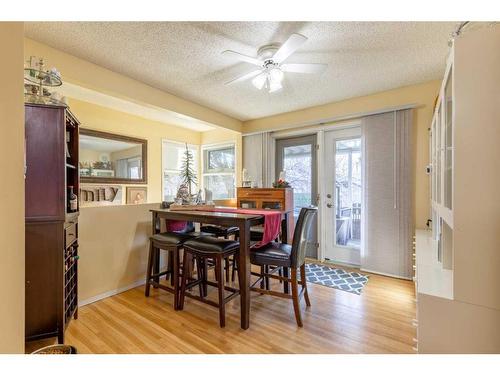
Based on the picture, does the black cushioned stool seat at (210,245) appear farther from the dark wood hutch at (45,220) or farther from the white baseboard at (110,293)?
the white baseboard at (110,293)

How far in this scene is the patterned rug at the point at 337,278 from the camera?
2729 millimetres

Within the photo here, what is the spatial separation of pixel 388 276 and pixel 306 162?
202cm

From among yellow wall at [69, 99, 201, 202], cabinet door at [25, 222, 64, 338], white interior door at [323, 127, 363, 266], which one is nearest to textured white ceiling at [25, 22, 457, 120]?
white interior door at [323, 127, 363, 266]

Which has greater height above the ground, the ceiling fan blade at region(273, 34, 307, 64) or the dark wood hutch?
the ceiling fan blade at region(273, 34, 307, 64)

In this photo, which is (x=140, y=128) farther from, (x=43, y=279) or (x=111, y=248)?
(x=43, y=279)

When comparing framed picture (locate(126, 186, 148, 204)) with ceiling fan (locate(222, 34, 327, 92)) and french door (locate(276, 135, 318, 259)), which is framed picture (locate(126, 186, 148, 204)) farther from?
ceiling fan (locate(222, 34, 327, 92))

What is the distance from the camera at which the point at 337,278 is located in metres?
3.01

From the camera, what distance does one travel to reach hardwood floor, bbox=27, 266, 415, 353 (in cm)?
168

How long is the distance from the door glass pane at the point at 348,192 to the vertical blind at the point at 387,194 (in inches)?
9.1

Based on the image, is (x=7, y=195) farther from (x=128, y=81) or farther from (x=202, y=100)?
(x=202, y=100)

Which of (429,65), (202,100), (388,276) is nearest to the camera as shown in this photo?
(429,65)

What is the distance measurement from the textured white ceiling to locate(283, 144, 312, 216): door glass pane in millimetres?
1094

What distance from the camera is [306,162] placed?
3953 mm
